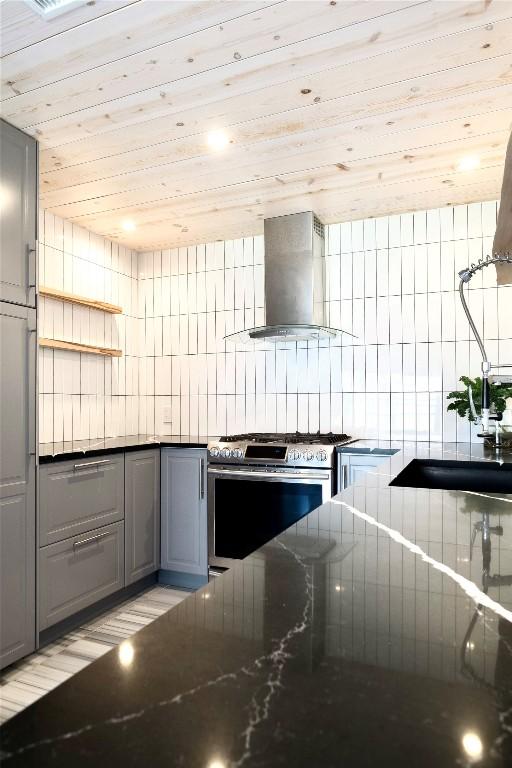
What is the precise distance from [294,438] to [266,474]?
30 cm

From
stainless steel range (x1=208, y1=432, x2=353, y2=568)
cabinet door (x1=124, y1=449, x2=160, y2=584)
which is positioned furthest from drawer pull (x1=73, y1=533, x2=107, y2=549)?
stainless steel range (x1=208, y1=432, x2=353, y2=568)

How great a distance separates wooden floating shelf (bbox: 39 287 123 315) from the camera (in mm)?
2865

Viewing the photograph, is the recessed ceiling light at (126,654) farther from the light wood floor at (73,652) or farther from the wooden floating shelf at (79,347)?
the wooden floating shelf at (79,347)

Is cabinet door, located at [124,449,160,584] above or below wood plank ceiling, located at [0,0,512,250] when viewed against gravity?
below

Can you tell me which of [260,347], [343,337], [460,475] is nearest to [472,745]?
[460,475]

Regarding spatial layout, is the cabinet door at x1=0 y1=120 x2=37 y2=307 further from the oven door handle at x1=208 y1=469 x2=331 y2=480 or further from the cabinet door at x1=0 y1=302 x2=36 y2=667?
the oven door handle at x1=208 y1=469 x2=331 y2=480

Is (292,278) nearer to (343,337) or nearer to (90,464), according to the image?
(343,337)

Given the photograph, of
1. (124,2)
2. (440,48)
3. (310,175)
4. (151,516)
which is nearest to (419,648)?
(124,2)

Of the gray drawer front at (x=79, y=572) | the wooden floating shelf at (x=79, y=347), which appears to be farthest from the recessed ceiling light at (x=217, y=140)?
the gray drawer front at (x=79, y=572)

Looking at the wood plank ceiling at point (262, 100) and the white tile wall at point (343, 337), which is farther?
the white tile wall at point (343, 337)

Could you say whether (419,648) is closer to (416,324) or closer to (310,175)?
(310,175)

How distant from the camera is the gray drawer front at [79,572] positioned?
231cm

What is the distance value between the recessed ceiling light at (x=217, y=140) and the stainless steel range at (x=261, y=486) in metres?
1.53

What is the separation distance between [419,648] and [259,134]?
2.19m
